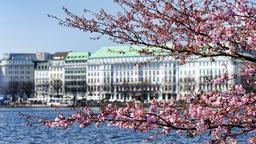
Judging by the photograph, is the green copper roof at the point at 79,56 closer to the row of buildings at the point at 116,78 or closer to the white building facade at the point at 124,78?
the row of buildings at the point at 116,78

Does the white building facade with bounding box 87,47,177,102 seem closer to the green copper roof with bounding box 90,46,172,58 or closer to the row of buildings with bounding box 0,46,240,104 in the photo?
the row of buildings with bounding box 0,46,240,104

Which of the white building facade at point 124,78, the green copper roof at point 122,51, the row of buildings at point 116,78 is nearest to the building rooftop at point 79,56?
the row of buildings at point 116,78

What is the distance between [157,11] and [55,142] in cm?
3159

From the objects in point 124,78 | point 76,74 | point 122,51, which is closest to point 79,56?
point 76,74

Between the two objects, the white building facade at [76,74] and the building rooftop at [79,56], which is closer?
the white building facade at [76,74]

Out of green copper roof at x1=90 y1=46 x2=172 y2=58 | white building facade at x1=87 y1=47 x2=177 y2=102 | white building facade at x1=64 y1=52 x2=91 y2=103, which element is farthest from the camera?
white building facade at x1=64 y1=52 x2=91 y2=103

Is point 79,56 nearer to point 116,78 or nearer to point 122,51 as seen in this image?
point 116,78

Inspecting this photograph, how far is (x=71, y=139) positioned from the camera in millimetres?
42406

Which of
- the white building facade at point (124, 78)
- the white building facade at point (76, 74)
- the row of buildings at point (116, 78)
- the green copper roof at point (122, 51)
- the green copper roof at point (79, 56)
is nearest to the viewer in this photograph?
the green copper roof at point (122, 51)

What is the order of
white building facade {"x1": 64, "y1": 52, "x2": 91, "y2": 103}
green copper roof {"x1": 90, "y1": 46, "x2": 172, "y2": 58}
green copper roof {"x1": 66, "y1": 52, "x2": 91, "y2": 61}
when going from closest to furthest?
green copper roof {"x1": 90, "y1": 46, "x2": 172, "y2": 58} → white building facade {"x1": 64, "y1": 52, "x2": 91, "y2": 103} → green copper roof {"x1": 66, "y1": 52, "x2": 91, "y2": 61}

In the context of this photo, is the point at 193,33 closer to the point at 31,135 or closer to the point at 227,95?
the point at 227,95

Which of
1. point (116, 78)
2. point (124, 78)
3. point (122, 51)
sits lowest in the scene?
point (122, 51)

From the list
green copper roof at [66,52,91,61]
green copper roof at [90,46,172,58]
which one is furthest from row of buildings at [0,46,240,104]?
green copper roof at [90,46,172,58]

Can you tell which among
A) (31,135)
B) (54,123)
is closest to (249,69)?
(54,123)
